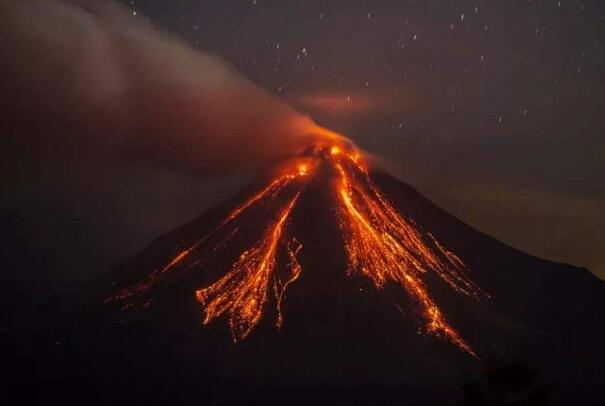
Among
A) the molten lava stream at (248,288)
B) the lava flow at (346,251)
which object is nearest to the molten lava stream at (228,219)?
the lava flow at (346,251)

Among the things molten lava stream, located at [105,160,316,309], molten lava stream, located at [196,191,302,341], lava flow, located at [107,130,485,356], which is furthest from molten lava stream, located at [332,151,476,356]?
molten lava stream, located at [196,191,302,341]

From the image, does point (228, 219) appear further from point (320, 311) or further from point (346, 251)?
point (320, 311)

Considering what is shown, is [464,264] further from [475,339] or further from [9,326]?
[9,326]

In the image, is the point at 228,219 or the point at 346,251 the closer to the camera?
the point at 346,251

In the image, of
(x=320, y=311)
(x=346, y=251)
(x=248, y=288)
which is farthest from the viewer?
(x=346, y=251)

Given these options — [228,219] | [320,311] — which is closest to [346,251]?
[320,311]

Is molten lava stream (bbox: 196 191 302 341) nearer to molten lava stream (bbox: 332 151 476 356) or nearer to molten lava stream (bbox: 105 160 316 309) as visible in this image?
molten lava stream (bbox: 332 151 476 356)

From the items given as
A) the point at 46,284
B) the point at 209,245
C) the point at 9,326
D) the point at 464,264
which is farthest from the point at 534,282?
the point at 46,284
